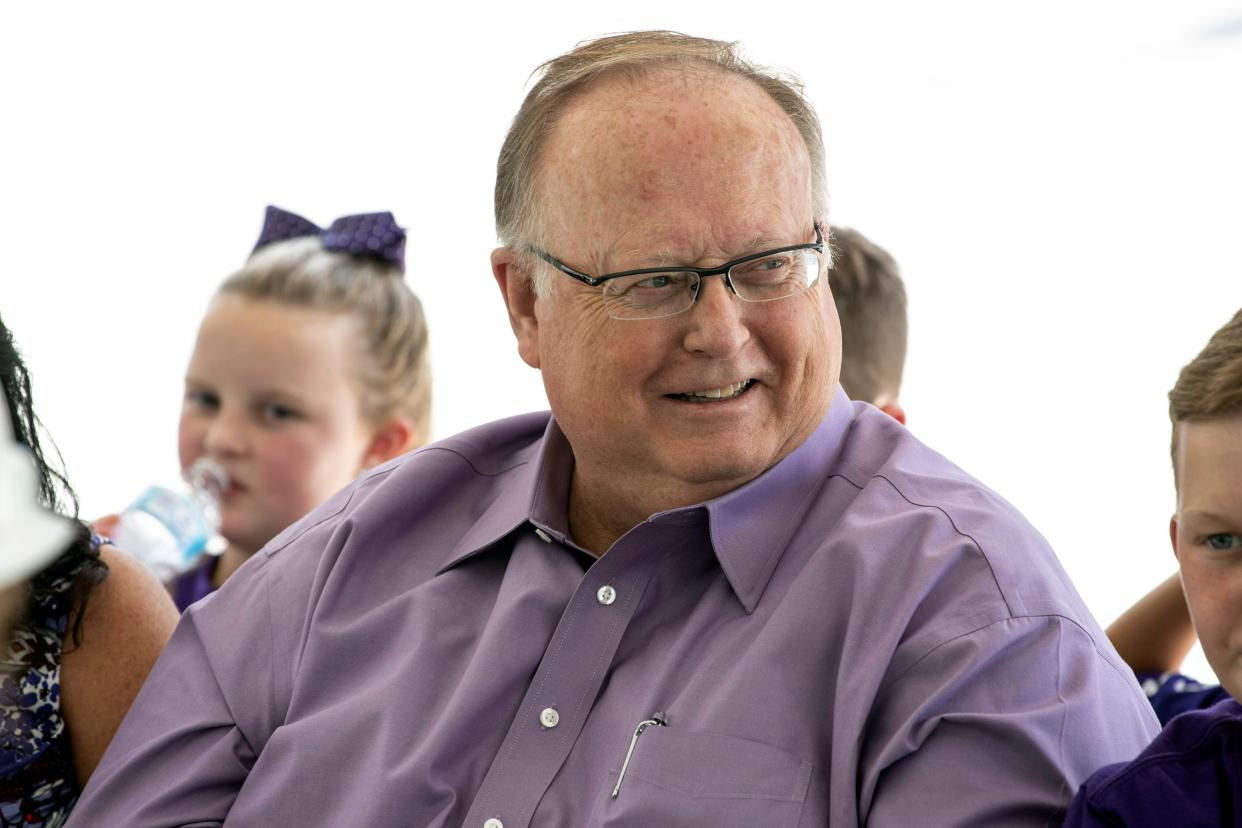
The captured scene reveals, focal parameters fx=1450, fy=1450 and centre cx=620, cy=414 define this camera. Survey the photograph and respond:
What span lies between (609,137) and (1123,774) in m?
0.86

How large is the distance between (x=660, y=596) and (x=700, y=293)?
34 cm

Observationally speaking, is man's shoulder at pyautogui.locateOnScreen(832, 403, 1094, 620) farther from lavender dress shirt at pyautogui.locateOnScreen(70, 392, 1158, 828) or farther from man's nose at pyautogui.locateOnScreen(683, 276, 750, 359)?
man's nose at pyautogui.locateOnScreen(683, 276, 750, 359)

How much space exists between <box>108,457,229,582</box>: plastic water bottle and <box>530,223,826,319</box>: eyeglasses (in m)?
1.34

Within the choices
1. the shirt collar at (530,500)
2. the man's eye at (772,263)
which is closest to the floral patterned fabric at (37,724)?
the shirt collar at (530,500)

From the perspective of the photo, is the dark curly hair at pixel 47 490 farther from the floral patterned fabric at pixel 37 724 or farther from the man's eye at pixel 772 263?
the man's eye at pixel 772 263

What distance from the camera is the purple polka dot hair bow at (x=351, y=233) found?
9.45 feet

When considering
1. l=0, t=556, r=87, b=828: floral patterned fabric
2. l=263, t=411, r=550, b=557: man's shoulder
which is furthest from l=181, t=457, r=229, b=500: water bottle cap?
l=0, t=556, r=87, b=828: floral patterned fabric

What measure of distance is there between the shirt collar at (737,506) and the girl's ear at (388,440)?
105 centimetres

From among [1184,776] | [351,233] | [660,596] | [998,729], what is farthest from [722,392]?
[351,233]

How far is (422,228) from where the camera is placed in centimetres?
484

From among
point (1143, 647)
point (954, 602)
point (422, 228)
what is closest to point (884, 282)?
point (1143, 647)

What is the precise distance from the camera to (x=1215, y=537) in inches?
46.2

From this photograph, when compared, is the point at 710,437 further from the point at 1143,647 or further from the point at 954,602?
the point at 1143,647

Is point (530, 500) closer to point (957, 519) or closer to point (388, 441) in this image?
point (957, 519)
